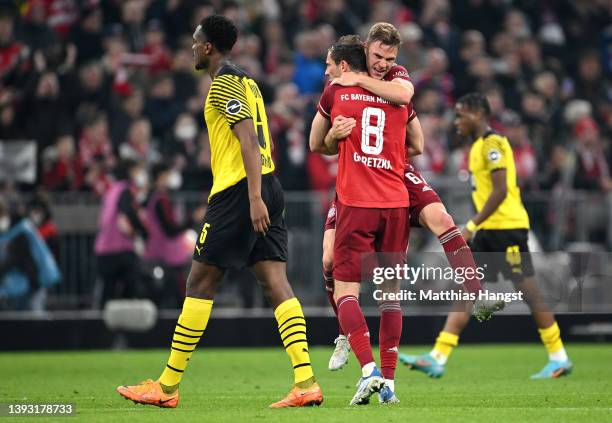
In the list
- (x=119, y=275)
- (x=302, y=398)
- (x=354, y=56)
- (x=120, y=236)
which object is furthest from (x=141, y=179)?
(x=302, y=398)

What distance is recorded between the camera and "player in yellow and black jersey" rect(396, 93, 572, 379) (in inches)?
478

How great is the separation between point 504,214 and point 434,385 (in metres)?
2.12

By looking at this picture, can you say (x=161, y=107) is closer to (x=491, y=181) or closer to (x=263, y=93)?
(x=263, y=93)

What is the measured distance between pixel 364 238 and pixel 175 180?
29.8ft

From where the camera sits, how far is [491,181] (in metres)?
12.3


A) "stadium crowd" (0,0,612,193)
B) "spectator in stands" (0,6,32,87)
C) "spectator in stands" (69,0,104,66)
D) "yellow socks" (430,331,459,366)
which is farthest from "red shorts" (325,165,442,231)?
"spectator in stands" (69,0,104,66)

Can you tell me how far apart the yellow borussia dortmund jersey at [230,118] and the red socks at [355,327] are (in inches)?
42.9

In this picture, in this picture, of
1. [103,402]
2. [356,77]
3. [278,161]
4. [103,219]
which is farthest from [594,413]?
[278,161]

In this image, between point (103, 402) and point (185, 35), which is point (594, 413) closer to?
point (103, 402)

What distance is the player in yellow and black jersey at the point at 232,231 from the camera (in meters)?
8.70

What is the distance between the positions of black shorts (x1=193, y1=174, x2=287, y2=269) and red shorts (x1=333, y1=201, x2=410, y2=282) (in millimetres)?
461

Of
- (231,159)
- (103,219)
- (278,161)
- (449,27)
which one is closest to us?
(231,159)

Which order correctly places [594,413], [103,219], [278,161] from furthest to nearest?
[278,161]
[103,219]
[594,413]

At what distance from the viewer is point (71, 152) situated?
17.4 meters
